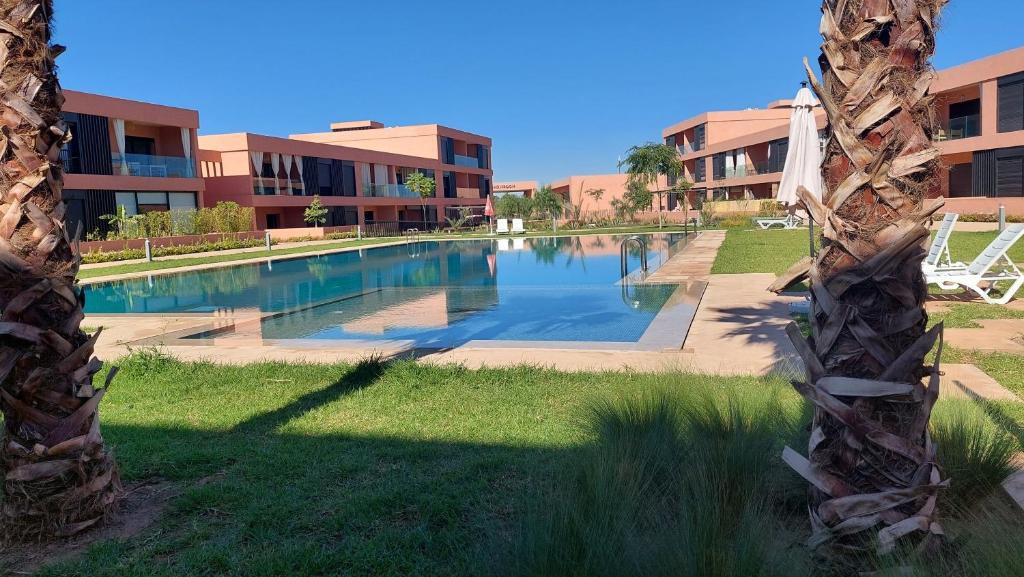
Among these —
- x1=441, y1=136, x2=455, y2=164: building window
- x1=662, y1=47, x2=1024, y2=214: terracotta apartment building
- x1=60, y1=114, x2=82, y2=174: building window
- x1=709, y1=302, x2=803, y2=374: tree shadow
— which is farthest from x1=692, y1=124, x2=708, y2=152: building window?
x1=709, y1=302, x2=803, y2=374: tree shadow

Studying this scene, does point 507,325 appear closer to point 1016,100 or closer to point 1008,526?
point 1008,526

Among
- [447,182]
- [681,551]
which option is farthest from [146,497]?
[447,182]

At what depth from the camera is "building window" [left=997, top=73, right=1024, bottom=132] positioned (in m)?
25.4

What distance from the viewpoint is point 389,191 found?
45125 millimetres

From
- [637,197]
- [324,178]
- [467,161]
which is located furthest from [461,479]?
[467,161]

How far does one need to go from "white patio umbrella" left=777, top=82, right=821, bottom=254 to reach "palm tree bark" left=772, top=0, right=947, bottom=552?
643 cm

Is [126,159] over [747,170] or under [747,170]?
over

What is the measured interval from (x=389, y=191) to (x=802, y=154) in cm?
3835

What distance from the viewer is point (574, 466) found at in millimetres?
2965

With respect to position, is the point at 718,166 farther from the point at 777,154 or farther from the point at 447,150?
the point at 447,150

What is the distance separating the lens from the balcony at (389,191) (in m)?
43.7

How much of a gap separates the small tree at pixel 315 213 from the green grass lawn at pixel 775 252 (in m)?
21.6

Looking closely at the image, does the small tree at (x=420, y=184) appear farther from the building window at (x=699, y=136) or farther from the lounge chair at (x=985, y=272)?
the lounge chair at (x=985, y=272)

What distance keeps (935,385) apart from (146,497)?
3662mm
